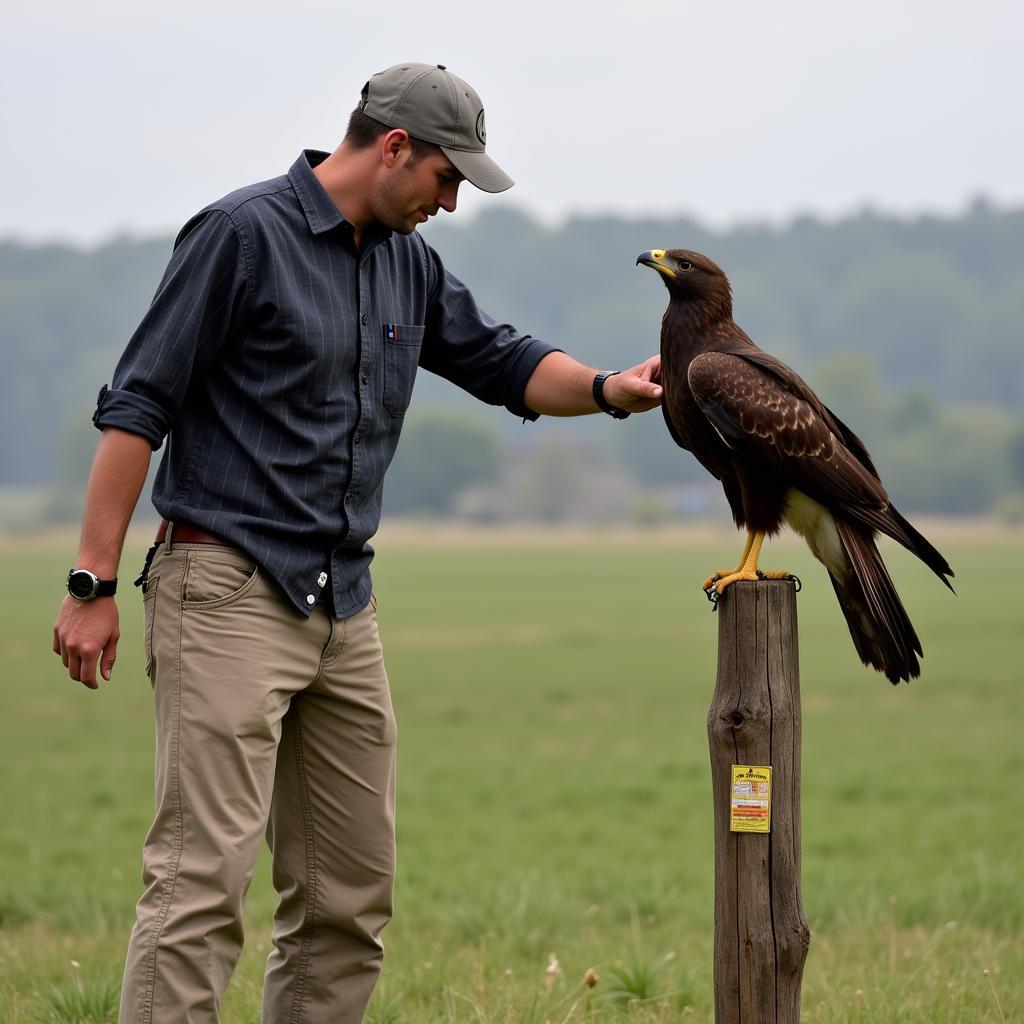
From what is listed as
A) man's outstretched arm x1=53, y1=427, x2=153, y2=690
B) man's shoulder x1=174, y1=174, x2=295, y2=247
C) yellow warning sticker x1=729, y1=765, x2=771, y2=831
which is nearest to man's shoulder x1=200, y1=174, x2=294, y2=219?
man's shoulder x1=174, y1=174, x2=295, y2=247

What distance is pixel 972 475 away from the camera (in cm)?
11706

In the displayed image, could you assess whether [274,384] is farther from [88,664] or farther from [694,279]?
[694,279]

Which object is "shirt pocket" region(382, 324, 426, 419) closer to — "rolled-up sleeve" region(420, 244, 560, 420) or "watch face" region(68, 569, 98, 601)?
"rolled-up sleeve" region(420, 244, 560, 420)

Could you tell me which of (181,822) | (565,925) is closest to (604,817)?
(565,925)

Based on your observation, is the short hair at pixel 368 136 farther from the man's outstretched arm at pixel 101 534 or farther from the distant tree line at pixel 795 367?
the distant tree line at pixel 795 367

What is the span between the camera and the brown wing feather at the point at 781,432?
448 centimetres

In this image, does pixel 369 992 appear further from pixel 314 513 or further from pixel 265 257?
pixel 265 257

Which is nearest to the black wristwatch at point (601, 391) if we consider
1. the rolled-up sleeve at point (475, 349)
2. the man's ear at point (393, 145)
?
the rolled-up sleeve at point (475, 349)

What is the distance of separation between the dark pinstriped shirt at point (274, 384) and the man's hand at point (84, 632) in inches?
11.9

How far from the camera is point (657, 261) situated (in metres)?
4.95

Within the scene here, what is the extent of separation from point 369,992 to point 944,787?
A: 9.46m

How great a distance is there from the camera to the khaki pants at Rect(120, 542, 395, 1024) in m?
3.43

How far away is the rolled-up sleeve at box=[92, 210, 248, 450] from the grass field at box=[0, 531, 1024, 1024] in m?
2.03

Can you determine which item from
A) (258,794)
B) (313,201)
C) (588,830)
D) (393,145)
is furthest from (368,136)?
(588,830)
